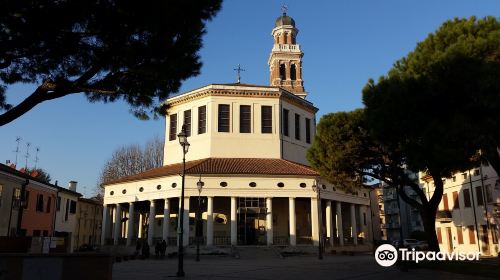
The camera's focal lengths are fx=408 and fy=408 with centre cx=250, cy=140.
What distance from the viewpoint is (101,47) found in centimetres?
1009

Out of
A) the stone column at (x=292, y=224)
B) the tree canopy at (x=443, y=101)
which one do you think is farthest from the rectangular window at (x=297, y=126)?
the tree canopy at (x=443, y=101)

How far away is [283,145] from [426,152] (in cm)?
2257

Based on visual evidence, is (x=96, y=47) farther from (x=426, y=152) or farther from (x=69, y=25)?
(x=426, y=152)

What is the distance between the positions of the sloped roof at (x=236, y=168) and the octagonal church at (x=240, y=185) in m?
0.08

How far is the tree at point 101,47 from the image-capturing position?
9.09 metres

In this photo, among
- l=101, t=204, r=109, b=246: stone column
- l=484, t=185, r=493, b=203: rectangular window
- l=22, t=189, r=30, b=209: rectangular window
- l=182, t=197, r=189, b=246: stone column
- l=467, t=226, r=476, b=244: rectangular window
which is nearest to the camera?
l=22, t=189, r=30, b=209: rectangular window

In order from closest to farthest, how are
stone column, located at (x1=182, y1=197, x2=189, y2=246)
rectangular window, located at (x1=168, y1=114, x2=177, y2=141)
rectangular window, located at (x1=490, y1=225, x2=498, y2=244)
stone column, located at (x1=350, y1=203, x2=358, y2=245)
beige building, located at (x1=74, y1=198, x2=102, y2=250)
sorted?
1. rectangular window, located at (x1=490, y1=225, x2=498, y2=244)
2. stone column, located at (x1=182, y1=197, x2=189, y2=246)
3. stone column, located at (x1=350, y1=203, x2=358, y2=245)
4. rectangular window, located at (x1=168, y1=114, x2=177, y2=141)
5. beige building, located at (x1=74, y1=198, x2=102, y2=250)

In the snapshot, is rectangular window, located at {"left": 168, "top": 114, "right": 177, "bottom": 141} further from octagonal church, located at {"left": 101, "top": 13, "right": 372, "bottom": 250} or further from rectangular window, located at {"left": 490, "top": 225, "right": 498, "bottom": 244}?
rectangular window, located at {"left": 490, "top": 225, "right": 498, "bottom": 244}

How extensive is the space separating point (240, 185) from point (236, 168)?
1.57 meters

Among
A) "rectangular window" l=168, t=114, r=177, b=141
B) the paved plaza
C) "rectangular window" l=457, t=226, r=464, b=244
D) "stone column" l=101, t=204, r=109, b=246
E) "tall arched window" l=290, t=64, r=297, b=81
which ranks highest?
"tall arched window" l=290, t=64, r=297, b=81

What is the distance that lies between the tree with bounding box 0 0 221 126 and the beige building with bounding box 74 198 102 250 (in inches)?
1872

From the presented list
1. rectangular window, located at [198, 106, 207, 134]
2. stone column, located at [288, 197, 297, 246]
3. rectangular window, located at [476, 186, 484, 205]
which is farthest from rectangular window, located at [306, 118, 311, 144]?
rectangular window, located at [476, 186, 484, 205]

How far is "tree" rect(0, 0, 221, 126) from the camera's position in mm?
9094

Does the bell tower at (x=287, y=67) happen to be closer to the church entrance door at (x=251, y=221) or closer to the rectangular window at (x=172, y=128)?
the rectangular window at (x=172, y=128)
